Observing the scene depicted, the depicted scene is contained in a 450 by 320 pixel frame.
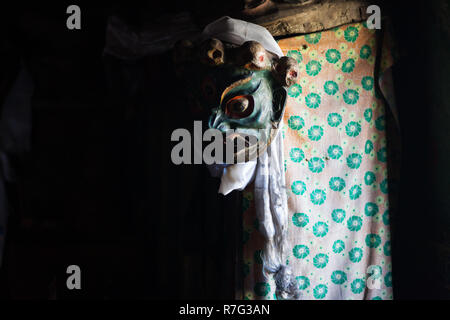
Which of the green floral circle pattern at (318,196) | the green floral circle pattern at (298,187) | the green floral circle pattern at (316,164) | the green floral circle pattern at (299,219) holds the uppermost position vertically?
the green floral circle pattern at (316,164)

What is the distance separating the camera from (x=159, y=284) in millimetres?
1597

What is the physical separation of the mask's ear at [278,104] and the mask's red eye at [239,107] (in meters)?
0.11

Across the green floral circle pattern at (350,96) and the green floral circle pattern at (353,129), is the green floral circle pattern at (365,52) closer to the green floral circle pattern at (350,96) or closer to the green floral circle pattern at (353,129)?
the green floral circle pattern at (350,96)

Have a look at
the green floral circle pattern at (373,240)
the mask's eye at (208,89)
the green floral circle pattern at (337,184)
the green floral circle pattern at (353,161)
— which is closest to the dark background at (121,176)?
the green floral circle pattern at (373,240)

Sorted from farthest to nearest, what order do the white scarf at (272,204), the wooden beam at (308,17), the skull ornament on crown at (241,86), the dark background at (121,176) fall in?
the dark background at (121,176)
the wooden beam at (308,17)
the white scarf at (272,204)
the skull ornament on crown at (241,86)

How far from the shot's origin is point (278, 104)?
1231 millimetres

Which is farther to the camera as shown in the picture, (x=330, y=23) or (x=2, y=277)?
(x=2, y=277)

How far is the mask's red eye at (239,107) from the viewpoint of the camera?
3.78ft

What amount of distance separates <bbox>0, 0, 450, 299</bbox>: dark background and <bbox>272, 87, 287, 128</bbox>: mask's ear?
0.45 meters

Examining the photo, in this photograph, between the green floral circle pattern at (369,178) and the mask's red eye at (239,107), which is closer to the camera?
the mask's red eye at (239,107)

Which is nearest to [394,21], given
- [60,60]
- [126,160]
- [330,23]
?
[330,23]

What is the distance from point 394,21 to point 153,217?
4.76ft

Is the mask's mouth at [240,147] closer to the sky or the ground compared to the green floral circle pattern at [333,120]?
closer to the ground

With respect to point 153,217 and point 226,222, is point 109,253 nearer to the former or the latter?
point 153,217
